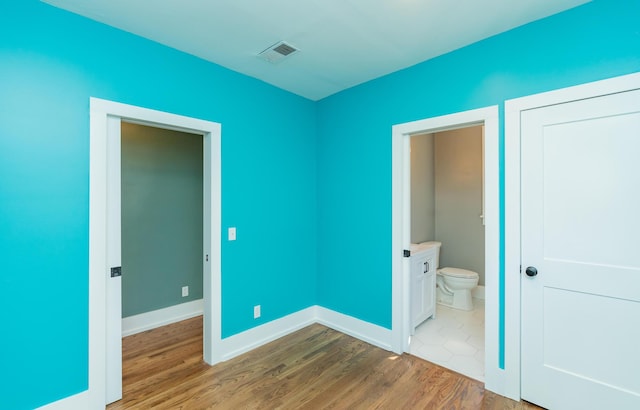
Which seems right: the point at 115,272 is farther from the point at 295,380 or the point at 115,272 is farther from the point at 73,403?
the point at 295,380

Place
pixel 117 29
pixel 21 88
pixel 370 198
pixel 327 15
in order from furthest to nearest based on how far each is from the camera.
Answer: pixel 370 198, pixel 117 29, pixel 327 15, pixel 21 88

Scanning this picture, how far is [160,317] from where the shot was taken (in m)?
3.38

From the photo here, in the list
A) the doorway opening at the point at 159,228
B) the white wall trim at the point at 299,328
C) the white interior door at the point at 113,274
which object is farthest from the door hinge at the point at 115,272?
the doorway opening at the point at 159,228

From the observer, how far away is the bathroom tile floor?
2.52 meters

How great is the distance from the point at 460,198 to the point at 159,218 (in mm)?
4269

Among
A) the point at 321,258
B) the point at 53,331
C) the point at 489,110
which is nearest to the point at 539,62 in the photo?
the point at 489,110

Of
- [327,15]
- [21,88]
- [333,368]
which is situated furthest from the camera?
[333,368]

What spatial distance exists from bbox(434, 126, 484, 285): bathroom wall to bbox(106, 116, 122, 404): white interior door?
4.26m

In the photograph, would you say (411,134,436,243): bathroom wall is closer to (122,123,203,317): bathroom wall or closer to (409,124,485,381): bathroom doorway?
(409,124,485,381): bathroom doorway

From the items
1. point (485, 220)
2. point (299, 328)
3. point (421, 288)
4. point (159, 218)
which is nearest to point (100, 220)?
point (159, 218)

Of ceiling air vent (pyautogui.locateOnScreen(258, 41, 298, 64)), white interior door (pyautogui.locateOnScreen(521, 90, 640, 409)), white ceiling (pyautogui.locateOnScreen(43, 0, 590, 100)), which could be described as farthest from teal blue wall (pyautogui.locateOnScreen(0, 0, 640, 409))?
ceiling air vent (pyautogui.locateOnScreen(258, 41, 298, 64))

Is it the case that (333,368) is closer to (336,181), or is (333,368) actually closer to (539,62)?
(336,181)

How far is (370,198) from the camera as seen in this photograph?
2986 millimetres

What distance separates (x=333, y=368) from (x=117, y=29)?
317cm
